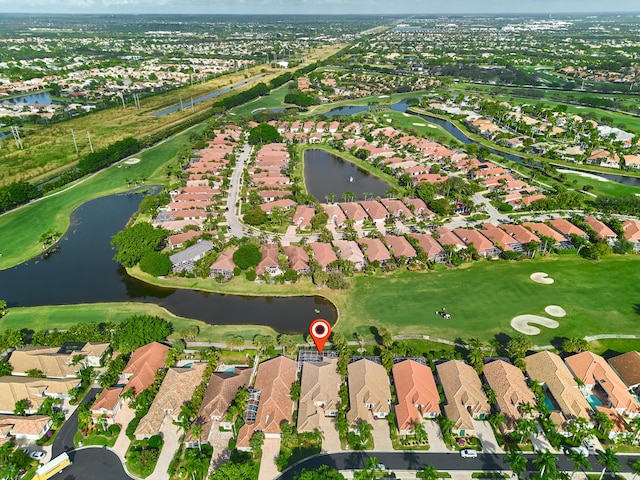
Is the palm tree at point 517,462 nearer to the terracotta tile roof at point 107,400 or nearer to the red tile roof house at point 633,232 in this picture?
the terracotta tile roof at point 107,400

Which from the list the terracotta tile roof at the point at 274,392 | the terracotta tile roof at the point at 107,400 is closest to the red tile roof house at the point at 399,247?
the terracotta tile roof at the point at 274,392

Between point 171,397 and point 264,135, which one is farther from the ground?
point 264,135

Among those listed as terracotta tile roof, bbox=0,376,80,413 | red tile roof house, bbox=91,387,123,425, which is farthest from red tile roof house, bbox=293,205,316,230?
terracotta tile roof, bbox=0,376,80,413

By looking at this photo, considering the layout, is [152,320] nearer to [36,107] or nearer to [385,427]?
[385,427]

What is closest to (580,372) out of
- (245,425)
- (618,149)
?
(245,425)

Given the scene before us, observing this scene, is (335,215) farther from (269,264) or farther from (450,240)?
(450,240)

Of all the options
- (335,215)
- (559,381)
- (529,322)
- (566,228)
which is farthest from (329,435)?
(566,228)
